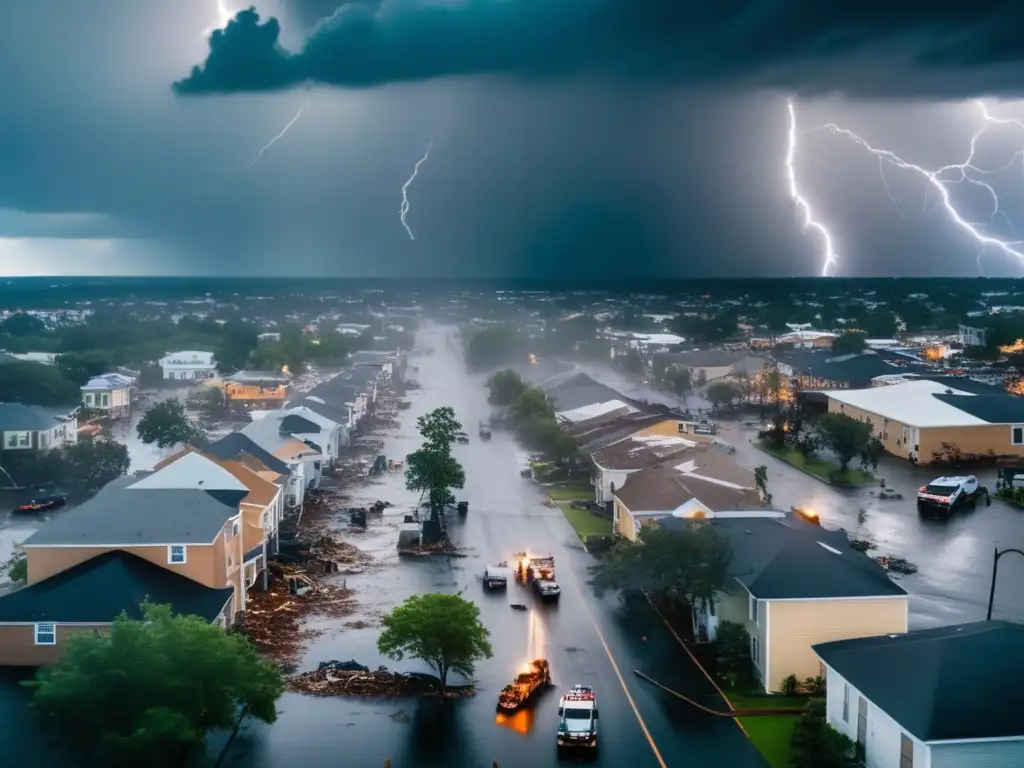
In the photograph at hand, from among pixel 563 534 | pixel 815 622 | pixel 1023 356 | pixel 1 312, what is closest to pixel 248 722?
pixel 815 622

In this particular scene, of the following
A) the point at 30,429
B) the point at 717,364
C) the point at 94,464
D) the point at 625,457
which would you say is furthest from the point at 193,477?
the point at 717,364

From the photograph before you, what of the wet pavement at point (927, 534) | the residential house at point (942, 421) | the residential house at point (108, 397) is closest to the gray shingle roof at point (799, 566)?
the wet pavement at point (927, 534)

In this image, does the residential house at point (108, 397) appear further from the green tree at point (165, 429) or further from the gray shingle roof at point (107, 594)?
the gray shingle roof at point (107, 594)

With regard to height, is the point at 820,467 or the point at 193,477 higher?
the point at 193,477

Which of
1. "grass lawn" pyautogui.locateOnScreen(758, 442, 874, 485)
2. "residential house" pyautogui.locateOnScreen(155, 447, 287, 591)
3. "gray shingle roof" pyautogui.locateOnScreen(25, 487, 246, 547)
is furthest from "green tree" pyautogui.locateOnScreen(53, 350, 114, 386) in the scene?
"gray shingle roof" pyautogui.locateOnScreen(25, 487, 246, 547)

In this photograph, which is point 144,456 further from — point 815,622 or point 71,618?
point 815,622

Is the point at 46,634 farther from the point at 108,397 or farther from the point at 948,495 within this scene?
the point at 108,397

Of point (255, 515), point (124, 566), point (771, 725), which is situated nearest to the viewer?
point (771, 725)
